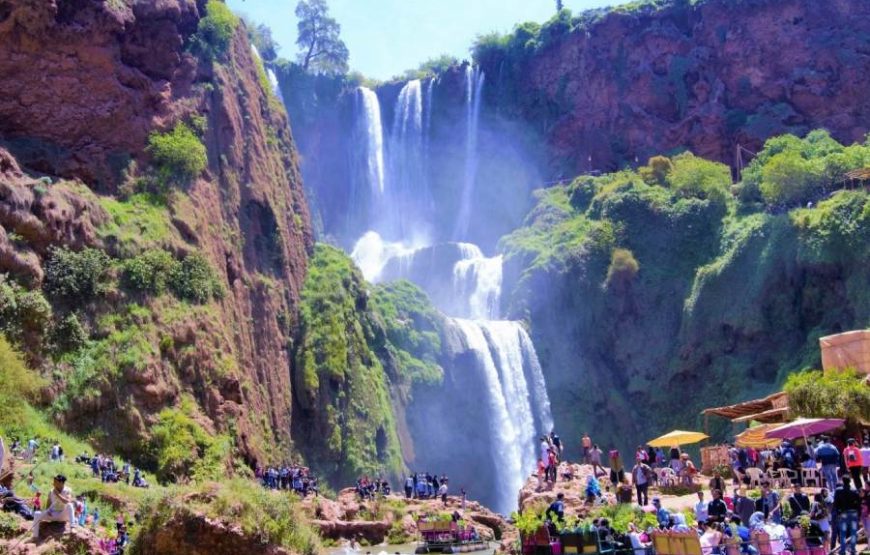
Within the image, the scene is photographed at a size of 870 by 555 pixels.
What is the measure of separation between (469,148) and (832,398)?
5612 cm

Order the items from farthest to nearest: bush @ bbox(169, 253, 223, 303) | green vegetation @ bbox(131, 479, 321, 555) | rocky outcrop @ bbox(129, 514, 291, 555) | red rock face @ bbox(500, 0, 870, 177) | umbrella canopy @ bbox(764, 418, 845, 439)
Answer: red rock face @ bbox(500, 0, 870, 177), bush @ bbox(169, 253, 223, 303), umbrella canopy @ bbox(764, 418, 845, 439), green vegetation @ bbox(131, 479, 321, 555), rocky outcrop @ bbox(129, 514, 291, 555)

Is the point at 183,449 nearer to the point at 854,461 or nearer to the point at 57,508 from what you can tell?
the point at 57,508

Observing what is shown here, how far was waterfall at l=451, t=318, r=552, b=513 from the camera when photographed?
5619 cm

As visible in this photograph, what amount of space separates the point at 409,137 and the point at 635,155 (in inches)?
808

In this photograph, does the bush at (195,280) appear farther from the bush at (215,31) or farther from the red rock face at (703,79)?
the red rock face at (703,79)

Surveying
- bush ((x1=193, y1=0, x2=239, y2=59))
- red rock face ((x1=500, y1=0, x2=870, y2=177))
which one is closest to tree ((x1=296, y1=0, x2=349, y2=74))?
red rock face ((x1=500, y1=0, x2=870, y2=177))

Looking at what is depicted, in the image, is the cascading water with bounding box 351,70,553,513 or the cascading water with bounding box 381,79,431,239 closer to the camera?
the cascading water with bounding box 351,70,553,513

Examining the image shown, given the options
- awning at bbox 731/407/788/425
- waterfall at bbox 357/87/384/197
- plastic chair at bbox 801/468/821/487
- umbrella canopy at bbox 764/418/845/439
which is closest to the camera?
umbrella canopy at bbox 764/418/845/439

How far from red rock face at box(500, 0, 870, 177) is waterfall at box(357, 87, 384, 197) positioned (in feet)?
44.6

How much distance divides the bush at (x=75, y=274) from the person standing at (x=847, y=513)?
28336mm

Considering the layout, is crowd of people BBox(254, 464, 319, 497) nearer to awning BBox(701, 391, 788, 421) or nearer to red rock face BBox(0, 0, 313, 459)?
red rock face BBox(0, 0, 313, 459)

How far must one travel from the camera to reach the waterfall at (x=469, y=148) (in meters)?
82.9

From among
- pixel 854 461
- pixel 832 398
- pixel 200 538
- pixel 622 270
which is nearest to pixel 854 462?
pixel 854 461

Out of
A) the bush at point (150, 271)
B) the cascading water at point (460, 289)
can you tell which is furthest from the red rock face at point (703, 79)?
the bush at point (150, 271)
